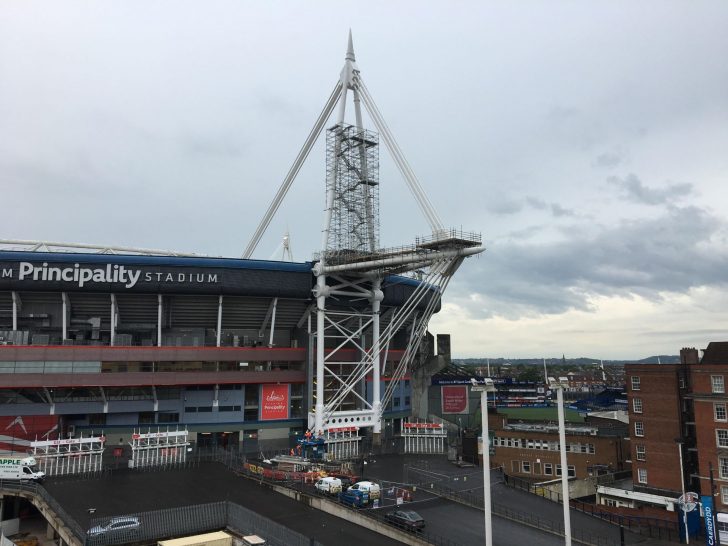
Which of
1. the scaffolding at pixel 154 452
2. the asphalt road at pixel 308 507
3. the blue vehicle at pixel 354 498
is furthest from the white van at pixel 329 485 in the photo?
the scaffolding at pixel 154 452

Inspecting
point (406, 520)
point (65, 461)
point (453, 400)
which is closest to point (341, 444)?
point (65, 461)

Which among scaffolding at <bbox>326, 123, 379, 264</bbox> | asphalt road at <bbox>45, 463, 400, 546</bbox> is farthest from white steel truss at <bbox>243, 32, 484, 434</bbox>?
asphalt road at <bbox>45, 463, 400, 546</bbox>

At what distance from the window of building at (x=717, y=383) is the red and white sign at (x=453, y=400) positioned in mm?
46911

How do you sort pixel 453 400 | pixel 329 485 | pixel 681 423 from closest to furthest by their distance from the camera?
pixel 329 485
pixel 681 423
pixel 453 400

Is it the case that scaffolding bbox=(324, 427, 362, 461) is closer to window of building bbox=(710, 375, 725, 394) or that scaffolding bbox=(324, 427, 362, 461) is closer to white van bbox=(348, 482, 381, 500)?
white van bbox=(348, 482, 381, 500)

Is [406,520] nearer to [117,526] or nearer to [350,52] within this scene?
[117,526]

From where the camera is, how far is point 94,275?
5834 centimetres

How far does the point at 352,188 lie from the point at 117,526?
147 feet

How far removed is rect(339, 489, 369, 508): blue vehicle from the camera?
37.6m

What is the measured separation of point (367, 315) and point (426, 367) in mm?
23295

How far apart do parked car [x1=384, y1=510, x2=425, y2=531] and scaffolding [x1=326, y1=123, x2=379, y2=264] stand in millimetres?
34850

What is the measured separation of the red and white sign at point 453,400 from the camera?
87562mm

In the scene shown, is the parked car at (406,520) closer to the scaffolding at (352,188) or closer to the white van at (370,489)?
the white van at (370,489)

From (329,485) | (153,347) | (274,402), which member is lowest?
(329,485)
